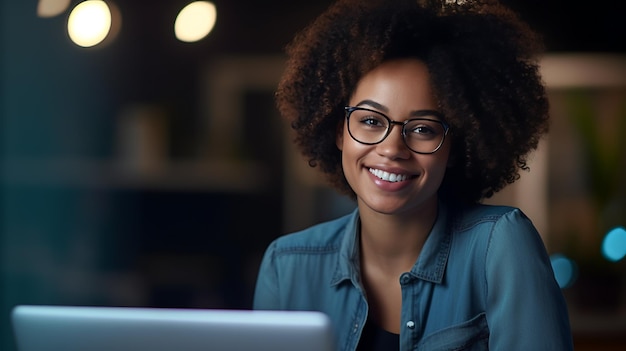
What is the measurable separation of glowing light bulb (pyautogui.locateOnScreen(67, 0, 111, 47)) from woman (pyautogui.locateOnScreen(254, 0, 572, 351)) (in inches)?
41.0

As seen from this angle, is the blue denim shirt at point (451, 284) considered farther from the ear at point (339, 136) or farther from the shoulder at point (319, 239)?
the ear at point (339, 136)

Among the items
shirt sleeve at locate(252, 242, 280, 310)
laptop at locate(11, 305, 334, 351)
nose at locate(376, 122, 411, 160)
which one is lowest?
shirt sleeve at locate(252, 242, 280, 310)

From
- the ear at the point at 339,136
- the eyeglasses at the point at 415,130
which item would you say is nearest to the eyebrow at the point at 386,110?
the eyeglasses at the point at 415,130

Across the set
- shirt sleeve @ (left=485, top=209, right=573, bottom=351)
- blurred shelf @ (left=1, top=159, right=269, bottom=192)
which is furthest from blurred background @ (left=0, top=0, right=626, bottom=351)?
shirt sleeve @ (left=485, top=209, right=573, bottom=351)

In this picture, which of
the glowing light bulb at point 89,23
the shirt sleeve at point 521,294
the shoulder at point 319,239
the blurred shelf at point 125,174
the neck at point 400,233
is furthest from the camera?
the blurred shelf at point 125,174

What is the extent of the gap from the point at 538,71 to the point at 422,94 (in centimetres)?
31

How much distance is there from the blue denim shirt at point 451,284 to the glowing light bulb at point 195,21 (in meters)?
0.97

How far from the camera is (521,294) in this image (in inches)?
56.9

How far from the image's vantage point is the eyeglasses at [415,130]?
157 cm

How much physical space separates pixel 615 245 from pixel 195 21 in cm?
158

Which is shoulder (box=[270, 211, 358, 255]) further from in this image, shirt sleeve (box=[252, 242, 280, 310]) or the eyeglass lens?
the eyeglass lens

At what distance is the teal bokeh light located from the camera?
251 centimetres

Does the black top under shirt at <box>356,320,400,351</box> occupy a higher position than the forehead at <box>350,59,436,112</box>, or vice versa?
the forehead at <box>350,59,436,112</box>

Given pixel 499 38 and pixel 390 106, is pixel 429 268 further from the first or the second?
pixel 499 38
